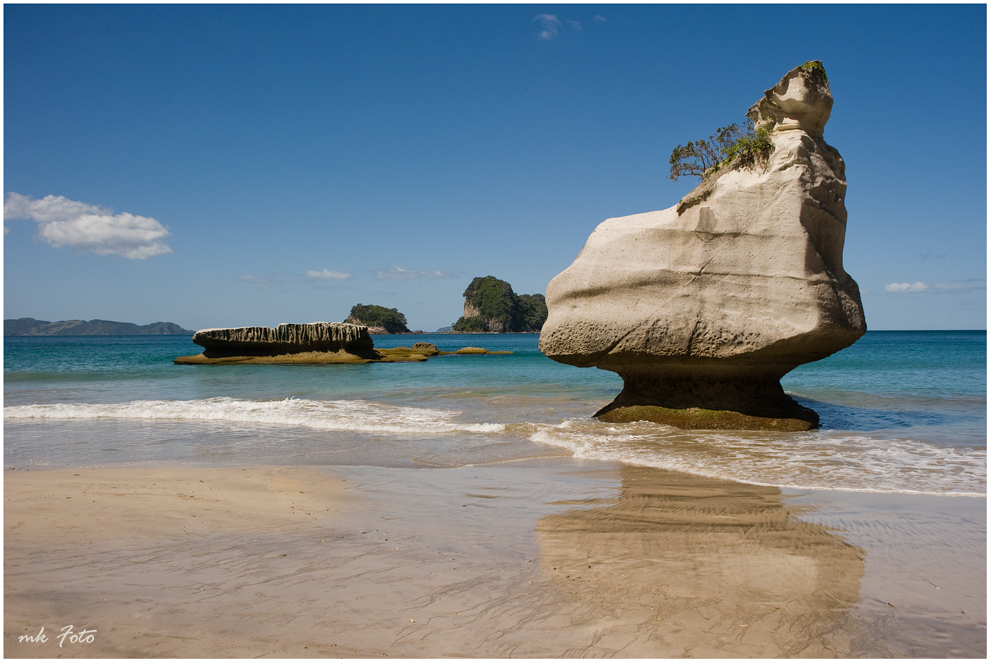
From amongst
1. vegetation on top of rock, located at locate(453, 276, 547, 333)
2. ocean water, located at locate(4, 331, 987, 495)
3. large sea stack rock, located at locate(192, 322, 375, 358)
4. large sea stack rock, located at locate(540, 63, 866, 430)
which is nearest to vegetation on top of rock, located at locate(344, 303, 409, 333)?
vegetation on top of rock, located at locate(453, 276, 547, 333)

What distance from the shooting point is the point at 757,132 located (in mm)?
10164

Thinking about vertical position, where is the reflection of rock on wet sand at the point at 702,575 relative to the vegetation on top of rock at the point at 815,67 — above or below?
below

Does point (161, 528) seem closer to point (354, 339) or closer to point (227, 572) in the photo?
point (227, 572)

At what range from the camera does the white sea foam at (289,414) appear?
35.2 feet

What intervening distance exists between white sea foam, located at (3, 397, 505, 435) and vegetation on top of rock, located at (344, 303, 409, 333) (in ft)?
359

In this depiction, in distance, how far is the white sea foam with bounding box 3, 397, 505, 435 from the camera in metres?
→ 10.7

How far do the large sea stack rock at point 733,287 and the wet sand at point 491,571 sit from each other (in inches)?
149

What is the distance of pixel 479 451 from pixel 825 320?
18.0 ft

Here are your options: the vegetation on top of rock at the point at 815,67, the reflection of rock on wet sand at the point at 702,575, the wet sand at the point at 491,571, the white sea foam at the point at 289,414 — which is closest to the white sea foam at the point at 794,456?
the wet sand at the point at 491,571

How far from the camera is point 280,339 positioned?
110 ft

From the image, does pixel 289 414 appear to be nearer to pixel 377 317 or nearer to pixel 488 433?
pixel 488 433

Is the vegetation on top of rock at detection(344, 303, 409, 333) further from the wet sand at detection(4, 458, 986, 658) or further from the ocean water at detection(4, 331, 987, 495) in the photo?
the wet sand at detection(4, 458, 986, 658)

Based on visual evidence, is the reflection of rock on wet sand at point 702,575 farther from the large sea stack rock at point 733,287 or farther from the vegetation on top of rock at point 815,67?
the vegetation on top of rock at point 815,67

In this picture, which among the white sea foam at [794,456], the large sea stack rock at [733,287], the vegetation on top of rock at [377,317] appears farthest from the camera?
the vegetation on top of rock at [377,317]
